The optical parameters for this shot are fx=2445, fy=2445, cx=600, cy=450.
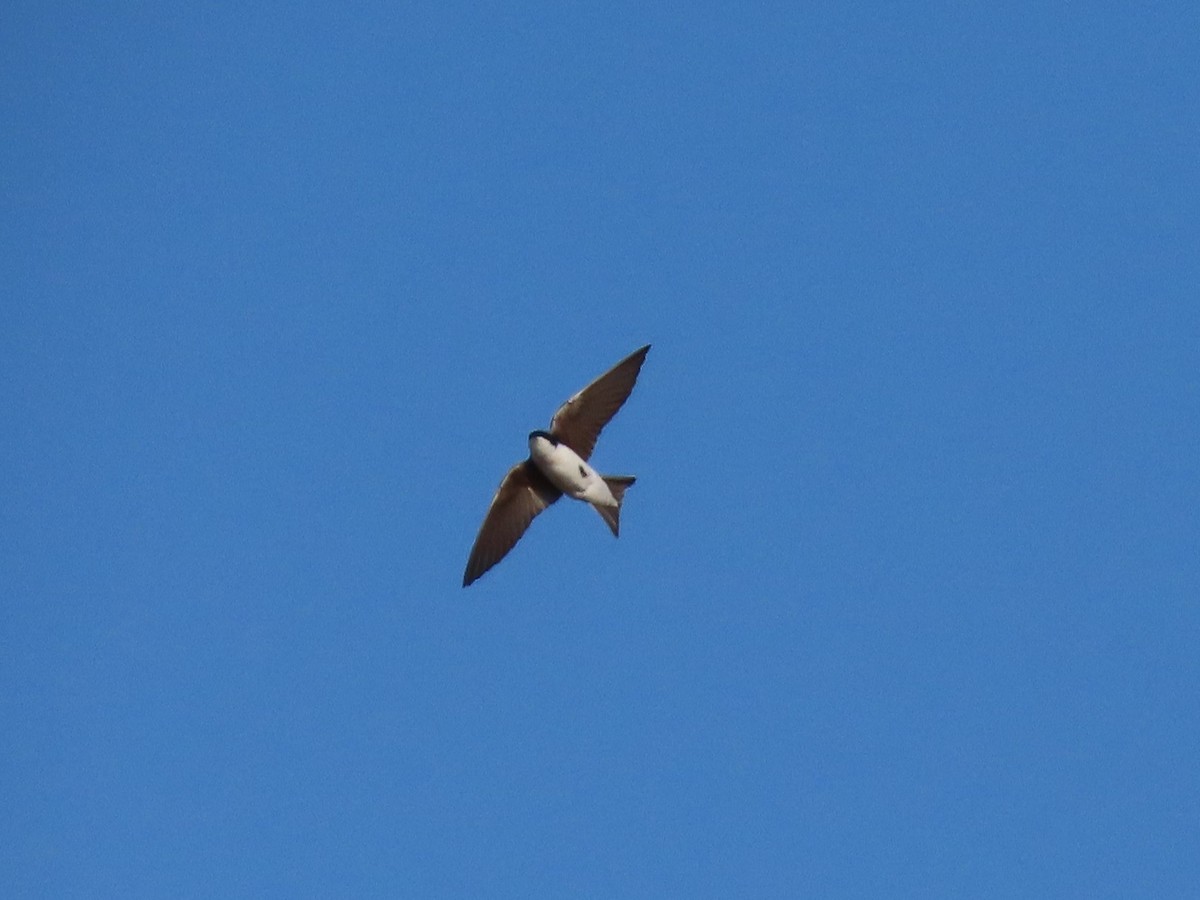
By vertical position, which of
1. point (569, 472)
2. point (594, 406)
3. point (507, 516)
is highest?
point (594, 406)

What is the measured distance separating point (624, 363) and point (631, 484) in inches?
37.1

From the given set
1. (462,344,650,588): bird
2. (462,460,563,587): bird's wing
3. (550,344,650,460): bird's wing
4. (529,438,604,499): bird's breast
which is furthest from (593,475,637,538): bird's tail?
(462,460,563,587): bird's wing

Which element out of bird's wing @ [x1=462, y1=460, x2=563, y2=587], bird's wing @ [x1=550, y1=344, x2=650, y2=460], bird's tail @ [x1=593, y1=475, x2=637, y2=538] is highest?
bird's wing @ [x1=550, y1=344, x2=650, y2=460]

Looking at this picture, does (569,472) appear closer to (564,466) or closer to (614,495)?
(564,466)

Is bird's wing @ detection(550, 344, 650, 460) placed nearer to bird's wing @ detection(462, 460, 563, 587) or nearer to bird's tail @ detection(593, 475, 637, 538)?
bird's tail @ detection(593, 475, 637, 538)

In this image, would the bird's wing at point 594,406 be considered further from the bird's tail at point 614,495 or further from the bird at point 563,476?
the bird's tail at point 614,495

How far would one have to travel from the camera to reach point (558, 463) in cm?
1861

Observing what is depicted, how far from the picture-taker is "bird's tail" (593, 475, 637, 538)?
18922 mm

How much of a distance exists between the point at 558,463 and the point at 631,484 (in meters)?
0.70

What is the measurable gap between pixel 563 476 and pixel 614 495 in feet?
1.55

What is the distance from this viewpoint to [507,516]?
19484mm

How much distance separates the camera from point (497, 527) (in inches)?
767

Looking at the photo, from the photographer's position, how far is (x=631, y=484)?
19.0 metres

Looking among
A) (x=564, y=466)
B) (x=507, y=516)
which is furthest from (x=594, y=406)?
(x=507, y=516)
